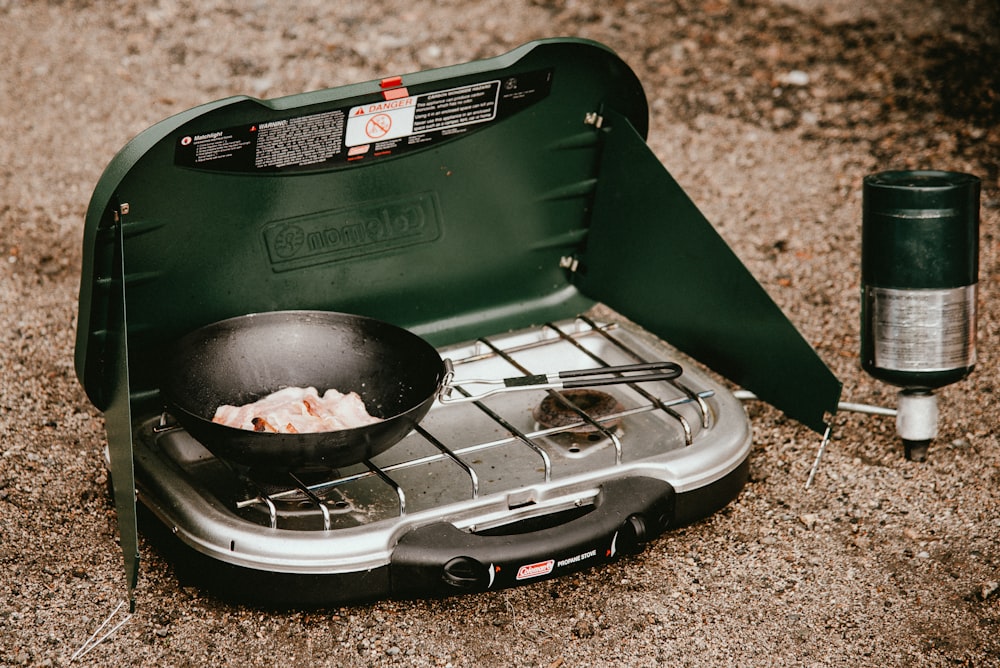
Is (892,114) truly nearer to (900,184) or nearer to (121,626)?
(900,184)

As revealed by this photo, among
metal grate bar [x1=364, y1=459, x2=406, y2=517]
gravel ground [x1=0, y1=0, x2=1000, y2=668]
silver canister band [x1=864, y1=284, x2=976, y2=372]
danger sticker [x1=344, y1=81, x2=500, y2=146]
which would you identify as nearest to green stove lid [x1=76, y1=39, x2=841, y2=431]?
danger sticker [x1=344, y1=81, x2=500, y2=146]

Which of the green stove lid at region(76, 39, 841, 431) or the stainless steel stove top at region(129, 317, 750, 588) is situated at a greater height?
the green stove lid at region(76, 39, 841, 431)

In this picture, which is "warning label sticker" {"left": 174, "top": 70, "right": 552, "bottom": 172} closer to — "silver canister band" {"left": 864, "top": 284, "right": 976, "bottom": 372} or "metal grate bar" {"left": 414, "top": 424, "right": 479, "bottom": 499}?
"metal grate bar" {"left": 414, "top": 424, "right": 479, "bottom": 499}

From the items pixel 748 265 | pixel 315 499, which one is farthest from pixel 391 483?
pixel 748 265

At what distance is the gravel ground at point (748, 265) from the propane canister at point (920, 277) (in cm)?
20

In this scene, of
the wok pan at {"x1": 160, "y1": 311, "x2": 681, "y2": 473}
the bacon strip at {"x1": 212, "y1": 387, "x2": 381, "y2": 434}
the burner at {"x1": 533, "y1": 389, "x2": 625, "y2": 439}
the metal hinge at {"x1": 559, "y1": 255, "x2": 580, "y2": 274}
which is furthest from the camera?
the metal hinge at {"x1": 559, "y1": 255, "x2": 580, "y2": 274}

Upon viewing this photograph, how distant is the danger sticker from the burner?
0.47 meters

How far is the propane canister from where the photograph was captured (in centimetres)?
167

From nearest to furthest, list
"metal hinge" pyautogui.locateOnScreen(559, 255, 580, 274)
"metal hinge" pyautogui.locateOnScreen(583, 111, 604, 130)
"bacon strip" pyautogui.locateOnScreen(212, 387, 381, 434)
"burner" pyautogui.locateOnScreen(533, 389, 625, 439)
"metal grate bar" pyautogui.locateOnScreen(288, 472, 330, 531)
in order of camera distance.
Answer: "metal grate bar" pyautogui.locateOnScreen(288, 472, 330, 531), "bacon strip" pyautogui.locateOnScreen(212, 387, 381, 434), "burner" pyautogui.locateOnScreen(533, 389, 625, 439), "metal hinge" pyautogui.locateOnScreen(583, 111, 604, 130), "metal hinge" pyautogui.locateOnScreen(559, 255, 580, 274)

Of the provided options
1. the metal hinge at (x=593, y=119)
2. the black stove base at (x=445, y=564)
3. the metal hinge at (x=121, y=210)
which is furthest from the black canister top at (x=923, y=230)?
the metal hinge at (x=121, y=210)

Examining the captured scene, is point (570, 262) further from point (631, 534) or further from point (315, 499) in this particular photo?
point (315, 499)

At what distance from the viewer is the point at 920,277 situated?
5.59 feet

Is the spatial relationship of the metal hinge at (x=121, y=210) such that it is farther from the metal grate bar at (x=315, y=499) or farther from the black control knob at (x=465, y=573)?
the black control knob at (x=465, y=573)

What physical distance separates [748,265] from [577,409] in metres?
0.97
